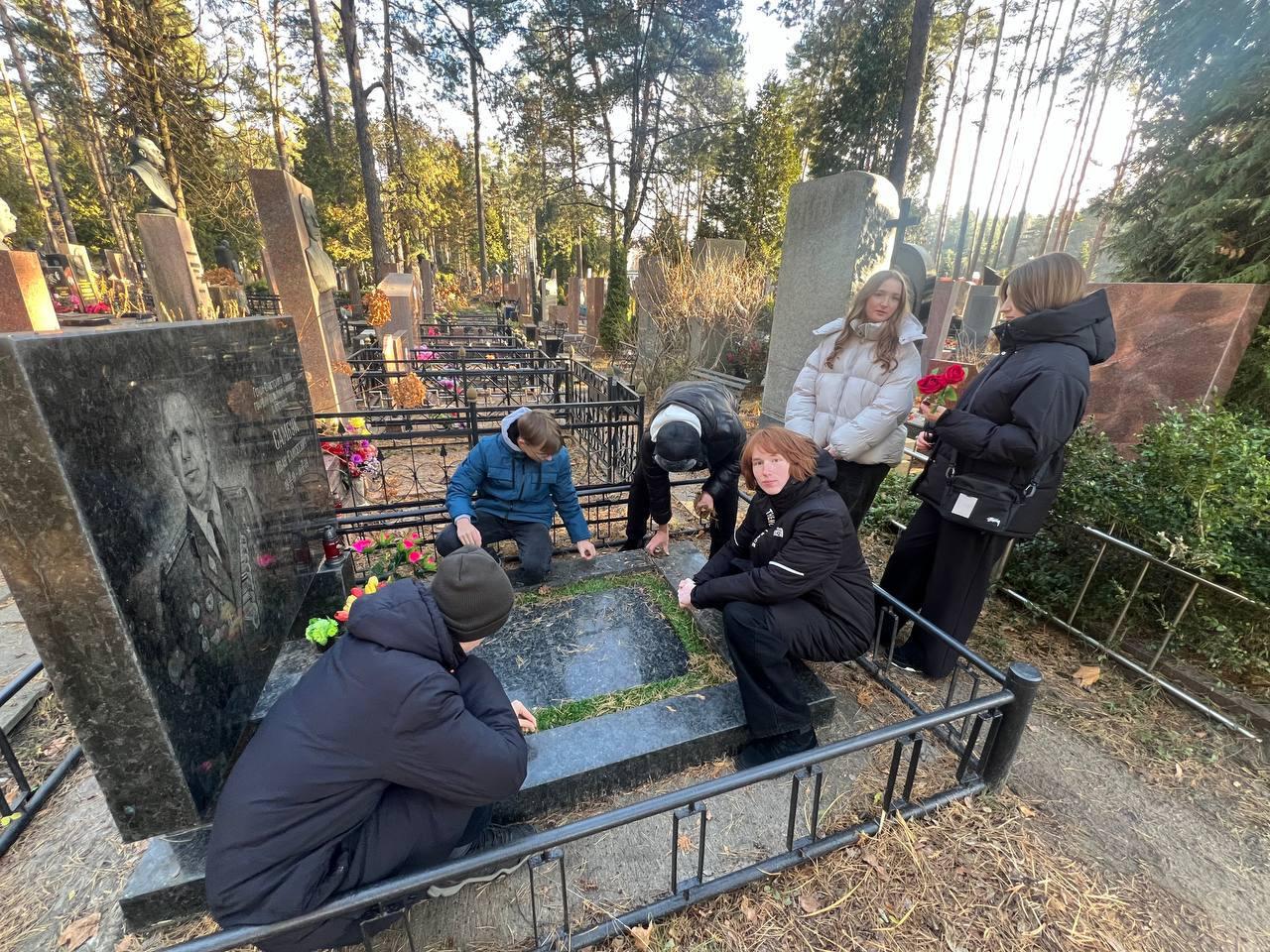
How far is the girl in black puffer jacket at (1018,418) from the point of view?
6.93 ft

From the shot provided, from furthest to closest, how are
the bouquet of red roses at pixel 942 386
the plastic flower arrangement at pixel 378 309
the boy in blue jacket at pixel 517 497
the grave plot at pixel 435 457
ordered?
the plastic flower arrangement at pixel 378 309
the grave plot at pixel 435 457
the boy in blue jacket at pixel 517 497
the bouquet of red roses at pixel 942 386

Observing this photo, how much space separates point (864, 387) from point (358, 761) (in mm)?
2772

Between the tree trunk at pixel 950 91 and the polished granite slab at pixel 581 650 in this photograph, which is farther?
the tree trunk at pixel 950 91

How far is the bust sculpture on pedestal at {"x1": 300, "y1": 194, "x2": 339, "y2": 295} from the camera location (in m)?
6.56

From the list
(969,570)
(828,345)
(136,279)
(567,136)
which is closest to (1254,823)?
(969,570)

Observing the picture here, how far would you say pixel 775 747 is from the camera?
7.50 ft

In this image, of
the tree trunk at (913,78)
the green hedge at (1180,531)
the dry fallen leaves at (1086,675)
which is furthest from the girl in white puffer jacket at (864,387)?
the tree trunk at (913,78)

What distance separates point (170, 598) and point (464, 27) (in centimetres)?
2508

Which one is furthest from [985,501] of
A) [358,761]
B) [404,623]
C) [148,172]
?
[148,172]

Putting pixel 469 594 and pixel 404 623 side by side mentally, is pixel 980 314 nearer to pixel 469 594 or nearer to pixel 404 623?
pixel 469 594

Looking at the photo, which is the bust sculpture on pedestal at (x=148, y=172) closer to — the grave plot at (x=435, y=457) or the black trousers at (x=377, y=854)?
the grave plot at (x=435, y=457)

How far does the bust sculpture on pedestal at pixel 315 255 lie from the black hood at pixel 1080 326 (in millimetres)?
7113

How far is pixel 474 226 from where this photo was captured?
116 ft

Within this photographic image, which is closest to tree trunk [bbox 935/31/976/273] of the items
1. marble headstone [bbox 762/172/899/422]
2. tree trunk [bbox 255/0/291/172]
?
marble headstone [bbox 762/172/899/422]
